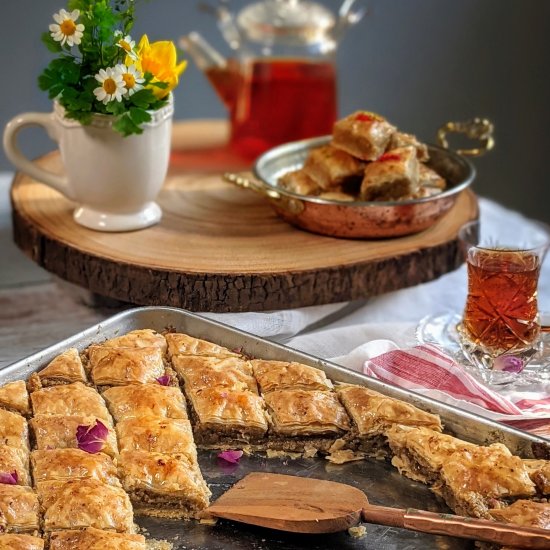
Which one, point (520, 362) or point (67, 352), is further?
point (520, 362)

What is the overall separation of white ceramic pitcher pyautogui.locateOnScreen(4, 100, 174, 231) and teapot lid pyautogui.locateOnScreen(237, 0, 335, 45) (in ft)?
2.37

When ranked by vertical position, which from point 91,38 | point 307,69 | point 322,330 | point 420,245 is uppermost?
point 91,38

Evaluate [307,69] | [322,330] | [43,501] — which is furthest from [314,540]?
[307,69]

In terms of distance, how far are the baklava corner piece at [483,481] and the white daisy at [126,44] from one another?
1.08 m

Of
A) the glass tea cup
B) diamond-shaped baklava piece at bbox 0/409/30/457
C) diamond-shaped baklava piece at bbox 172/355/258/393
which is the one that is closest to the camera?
diamond-shaped baklava piece at bbox 0/409/30/457

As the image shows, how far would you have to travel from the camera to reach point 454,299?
2537 mm

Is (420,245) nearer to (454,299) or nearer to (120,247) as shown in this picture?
(454,299)

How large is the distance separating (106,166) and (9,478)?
37.0 inches

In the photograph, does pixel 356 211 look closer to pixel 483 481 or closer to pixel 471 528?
pixel 483 481

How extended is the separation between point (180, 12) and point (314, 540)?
125 inches

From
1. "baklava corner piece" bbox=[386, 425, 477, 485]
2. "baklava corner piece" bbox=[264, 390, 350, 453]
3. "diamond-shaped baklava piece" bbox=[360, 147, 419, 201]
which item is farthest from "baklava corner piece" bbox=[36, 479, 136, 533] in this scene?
"diamond-shaped baklava piece" bbox=[360, 147, 419, 201]

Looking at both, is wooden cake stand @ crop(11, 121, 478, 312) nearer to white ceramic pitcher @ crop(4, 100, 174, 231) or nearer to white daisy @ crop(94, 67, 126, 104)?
white ceramic pitcher @ crop(4, 100, 174, 231)

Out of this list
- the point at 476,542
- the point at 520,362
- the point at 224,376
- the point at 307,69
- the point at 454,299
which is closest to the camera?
the point at 476,542

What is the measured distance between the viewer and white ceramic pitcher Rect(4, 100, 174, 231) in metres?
2.34
